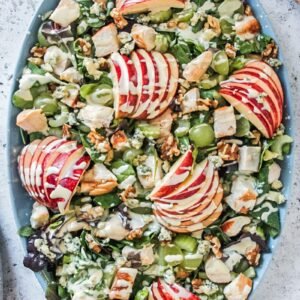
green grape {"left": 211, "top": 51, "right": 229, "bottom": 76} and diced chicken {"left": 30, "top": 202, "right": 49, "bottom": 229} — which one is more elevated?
green grape {"left": 211, "top": 51, "right": 229, "bottom": 76}

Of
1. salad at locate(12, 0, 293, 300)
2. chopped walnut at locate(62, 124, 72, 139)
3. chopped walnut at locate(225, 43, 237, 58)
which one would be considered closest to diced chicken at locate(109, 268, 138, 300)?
salad at locate(12, 0, 293, 300)

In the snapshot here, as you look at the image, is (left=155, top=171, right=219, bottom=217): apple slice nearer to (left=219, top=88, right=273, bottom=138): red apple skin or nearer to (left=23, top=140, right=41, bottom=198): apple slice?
(left=219, top=88, right=273, bottom=138): red apple skin

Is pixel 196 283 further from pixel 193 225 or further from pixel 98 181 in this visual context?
pixel 98 181

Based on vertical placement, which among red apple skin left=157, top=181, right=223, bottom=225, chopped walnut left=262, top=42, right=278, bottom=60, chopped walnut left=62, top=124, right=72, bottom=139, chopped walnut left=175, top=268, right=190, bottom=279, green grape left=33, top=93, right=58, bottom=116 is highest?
chopped walnut left=262, top=42, right=278, bottom=60

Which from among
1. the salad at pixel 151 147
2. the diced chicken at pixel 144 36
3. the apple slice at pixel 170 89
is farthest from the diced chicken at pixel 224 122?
the diced chicken at pixel 144 36

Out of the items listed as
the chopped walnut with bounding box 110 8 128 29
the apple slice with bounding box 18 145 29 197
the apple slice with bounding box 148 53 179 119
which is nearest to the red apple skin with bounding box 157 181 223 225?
the apple slice with bounding box 148 53 179 119

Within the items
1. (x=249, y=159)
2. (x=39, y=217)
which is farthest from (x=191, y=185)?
(x=39, y=217)

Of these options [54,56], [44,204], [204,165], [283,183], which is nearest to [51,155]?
[44,204]

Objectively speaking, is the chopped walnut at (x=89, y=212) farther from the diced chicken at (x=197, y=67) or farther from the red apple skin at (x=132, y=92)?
the diced chicken at (x=197, y=67)

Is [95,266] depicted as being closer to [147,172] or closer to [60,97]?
[147,172]
